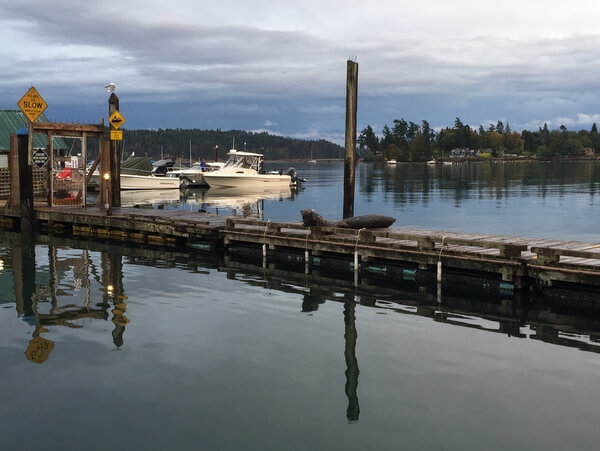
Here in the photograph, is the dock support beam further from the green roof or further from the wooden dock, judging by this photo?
the green roof

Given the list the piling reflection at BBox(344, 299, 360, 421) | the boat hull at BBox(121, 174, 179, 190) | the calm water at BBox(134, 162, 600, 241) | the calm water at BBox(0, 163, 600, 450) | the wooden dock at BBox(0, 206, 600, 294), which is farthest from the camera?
the boat hull at BBox(121, 174, 179, 190)

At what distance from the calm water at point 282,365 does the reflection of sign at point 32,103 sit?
8.09 metres

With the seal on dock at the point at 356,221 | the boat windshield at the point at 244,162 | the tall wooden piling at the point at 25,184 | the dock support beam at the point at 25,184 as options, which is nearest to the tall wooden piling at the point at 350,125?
the seal on dock at the point at 356,221

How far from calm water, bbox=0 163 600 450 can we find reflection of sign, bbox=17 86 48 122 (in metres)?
8.09

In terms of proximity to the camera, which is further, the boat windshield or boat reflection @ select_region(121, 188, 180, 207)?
the boat windshield

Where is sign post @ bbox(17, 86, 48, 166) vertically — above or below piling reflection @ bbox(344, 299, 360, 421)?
above

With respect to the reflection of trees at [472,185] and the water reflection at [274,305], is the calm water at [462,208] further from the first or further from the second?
the water reflection at [274,305]

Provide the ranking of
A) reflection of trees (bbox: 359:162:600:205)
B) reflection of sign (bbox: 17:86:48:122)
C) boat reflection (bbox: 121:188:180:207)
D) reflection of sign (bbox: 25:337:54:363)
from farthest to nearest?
reflection of trees (bbox: 359:162:600:205), boat reflection (bbox: 121:188:180:207), reflection of sign (bbox: 17:86:48:122), reflection of sign (bbox: 25:337:54:363)

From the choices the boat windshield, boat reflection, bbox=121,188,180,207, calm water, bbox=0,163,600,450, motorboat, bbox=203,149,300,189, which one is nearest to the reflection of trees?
motorboat, bbox=203,149,300,189

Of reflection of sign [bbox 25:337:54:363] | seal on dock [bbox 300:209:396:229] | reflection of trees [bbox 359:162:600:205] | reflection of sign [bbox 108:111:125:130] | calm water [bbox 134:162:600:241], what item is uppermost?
reflection of sign [bbox 108:111:125:130]

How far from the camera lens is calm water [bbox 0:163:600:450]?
7422 millimetres

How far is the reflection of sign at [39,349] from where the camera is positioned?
10.1m

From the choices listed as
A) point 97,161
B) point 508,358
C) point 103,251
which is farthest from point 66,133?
point 508,358

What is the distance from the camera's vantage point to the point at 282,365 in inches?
381
